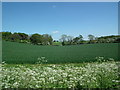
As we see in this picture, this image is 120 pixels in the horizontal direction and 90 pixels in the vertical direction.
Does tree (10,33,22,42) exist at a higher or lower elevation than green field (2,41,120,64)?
higher

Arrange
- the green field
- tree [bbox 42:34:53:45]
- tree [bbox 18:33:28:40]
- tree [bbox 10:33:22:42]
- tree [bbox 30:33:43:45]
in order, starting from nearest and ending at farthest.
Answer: the green field < tree [bbox 42:34:53:45] < tree [bbox 30:33:43:45] < tree [bbox 10:33:22:42] < tree [bbox 18:33:28:40]

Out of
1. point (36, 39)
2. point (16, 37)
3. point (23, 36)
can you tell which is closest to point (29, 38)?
point (36, 39)

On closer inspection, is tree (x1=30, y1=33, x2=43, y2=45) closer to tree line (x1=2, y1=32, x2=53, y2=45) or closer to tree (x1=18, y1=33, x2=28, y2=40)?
tree line (x1=2, y1=32, x2=53, y2=45)

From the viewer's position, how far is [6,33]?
25.0 m

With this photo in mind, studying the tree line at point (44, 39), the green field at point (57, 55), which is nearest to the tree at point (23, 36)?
the tree line at point (44, 39)

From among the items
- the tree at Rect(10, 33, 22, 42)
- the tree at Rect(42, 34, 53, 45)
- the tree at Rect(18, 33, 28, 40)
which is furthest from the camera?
the tree at Rect(18, 33, 28, 40)

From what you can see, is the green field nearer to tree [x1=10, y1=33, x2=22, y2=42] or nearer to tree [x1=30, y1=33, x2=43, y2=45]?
tree [x1=30, y1=33, x2=43, y2=45]

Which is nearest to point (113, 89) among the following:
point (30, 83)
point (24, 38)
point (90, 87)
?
point (90, 87)

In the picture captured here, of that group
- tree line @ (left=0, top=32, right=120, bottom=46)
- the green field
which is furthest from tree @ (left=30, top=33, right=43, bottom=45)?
the green field

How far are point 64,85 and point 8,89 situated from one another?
1184 millimetres

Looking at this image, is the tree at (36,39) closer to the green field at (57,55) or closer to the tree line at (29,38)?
the tree line at (29,38)

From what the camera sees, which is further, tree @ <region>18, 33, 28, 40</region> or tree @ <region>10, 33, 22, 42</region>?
tree @ <region>18, 33, 28, 40</region>

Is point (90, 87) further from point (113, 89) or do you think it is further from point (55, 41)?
point (55, 41)

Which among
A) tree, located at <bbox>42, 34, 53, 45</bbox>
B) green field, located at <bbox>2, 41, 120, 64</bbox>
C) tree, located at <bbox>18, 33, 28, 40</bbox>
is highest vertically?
tree, located at <bbox>18, 33, 28, 40</bbox>
